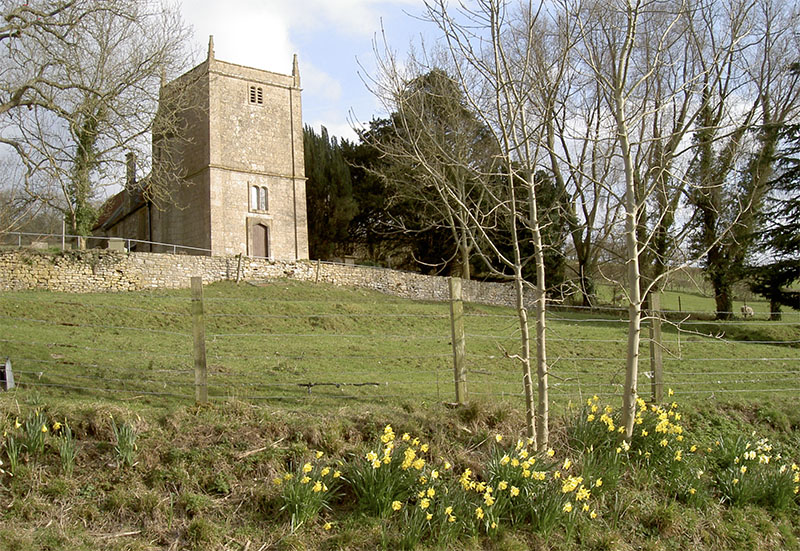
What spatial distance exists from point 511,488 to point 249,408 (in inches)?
95.7

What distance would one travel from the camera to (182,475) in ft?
15.3

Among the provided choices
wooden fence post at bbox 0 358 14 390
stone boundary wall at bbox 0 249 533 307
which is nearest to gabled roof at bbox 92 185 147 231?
stone boundary wall at bbox 0 249 533 307

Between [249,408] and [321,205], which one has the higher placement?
[321,205]

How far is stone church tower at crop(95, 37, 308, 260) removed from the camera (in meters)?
30.1

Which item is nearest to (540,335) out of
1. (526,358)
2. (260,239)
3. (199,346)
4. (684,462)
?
(526,358)

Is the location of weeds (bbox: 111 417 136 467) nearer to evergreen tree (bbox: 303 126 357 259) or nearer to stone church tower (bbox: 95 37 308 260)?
stone church tower (bbox: 95 37 308 260)

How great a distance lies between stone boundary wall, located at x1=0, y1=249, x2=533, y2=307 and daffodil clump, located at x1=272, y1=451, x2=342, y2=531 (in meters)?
14.3

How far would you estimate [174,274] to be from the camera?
23.5 meters

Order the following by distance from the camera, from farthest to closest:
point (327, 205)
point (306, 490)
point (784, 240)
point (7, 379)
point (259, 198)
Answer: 1. point (327, 205)
2. point (259, 198)
3. point (784, 240)
4. point (7, 379)
5. point (306, 490)

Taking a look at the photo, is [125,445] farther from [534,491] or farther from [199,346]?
[534,491]

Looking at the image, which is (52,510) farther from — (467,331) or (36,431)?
(467,331)

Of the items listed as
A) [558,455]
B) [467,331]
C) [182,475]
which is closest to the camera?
[182,475]

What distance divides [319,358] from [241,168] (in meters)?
23.5

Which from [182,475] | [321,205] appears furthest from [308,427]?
[321,205]
